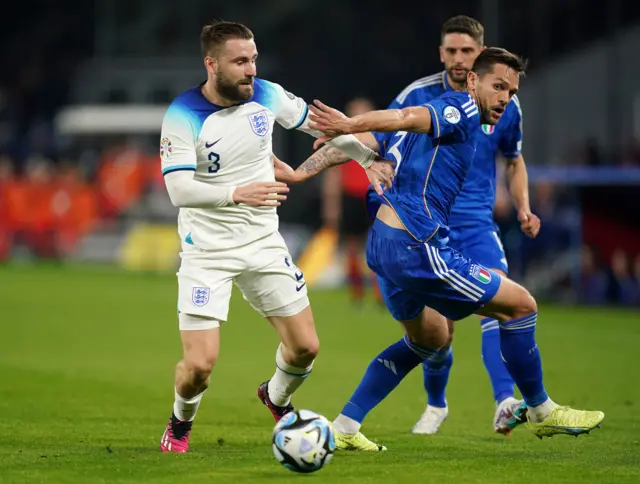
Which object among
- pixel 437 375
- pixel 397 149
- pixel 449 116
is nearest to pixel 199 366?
pixel 397 149

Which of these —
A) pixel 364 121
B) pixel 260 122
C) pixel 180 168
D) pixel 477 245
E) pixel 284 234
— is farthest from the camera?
pixel 284 234

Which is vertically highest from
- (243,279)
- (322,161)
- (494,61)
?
(494,61)

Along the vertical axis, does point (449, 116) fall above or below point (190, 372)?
above

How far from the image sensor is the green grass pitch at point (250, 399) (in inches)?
269

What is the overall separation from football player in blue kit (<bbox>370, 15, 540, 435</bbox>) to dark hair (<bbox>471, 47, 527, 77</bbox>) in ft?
3.74

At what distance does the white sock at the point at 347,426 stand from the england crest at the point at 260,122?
1.78 m

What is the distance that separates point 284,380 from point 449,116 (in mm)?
1976

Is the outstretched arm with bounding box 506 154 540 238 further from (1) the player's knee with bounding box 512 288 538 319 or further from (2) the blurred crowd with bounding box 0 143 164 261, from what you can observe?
(2) the blurred crowd with bounding box 0 143 164 261

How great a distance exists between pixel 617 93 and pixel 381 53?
849 cm

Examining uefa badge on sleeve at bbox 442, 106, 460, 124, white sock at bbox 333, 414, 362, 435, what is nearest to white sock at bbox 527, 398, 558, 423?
white sock at bbox 333, 414, 362, 435

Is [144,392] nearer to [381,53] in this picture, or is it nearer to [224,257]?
[224,257]

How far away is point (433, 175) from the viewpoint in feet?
23.9

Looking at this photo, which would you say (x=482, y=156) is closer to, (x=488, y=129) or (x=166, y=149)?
(x=488, y=129)

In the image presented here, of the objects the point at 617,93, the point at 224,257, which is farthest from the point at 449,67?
the point at 617,93
